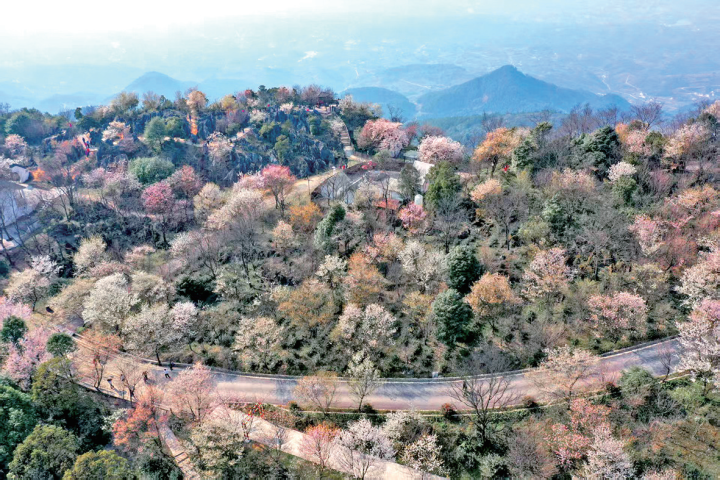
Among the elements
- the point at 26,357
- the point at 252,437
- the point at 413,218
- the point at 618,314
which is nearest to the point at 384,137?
the point at 413,218

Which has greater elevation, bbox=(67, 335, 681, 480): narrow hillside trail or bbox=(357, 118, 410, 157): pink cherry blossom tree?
bbox=(357, 118, 410, 157): pink cherry blossom tree

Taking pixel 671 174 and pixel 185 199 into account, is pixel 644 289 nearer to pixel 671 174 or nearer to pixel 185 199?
pixel 671 174

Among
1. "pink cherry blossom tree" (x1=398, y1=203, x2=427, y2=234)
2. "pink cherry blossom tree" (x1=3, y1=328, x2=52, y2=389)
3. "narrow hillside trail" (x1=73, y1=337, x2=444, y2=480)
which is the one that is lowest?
"narrow hillside trail" (x1=73, y1=337, x2=444, y2=480)

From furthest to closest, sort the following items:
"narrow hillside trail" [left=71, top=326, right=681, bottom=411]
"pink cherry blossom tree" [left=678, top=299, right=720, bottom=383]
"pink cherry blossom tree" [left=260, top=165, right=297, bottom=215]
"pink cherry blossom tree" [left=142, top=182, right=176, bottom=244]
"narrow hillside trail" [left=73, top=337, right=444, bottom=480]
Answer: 1. "pink cherry blossom tree" [left=142, top=182, right=176, bottom=244]
2. "pink cherry blossom tree" [left=260, top=165, right=297, bottom=215]
3. "narrow hillside trail" [left=71, top=326, right=681, bottom=411]
4. "pink cherry blossom tree" [left=678, top=299, right=720, bottom=383]
5. "narrow hillside trail" [left=73, top=337, right=444, bottom=480]

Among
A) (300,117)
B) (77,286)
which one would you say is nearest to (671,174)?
(300,117)

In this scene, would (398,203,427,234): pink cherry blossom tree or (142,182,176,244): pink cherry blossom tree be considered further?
(142,182,176,244): pink cherry blossom tree

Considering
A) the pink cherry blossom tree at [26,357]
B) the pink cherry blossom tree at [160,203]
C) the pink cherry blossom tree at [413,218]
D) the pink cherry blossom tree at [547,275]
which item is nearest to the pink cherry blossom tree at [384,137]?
the pink cherry blossom tree at [413,218]

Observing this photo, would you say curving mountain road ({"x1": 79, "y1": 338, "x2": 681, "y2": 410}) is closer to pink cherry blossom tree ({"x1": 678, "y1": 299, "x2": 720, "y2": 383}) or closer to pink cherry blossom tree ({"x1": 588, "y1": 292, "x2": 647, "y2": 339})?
pink cherry blossom tree ({"x1": 678, "y1": 299, "x2": 720, "y2": 383})

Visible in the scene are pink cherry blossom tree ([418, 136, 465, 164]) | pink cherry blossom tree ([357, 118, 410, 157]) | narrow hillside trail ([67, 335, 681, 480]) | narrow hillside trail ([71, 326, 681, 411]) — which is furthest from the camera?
pink cherry blossom tree ([357, 118, 410, 157])

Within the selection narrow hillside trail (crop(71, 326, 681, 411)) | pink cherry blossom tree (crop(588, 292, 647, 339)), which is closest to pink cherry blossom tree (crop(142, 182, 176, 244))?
narrow hillside trail (crop(71, 326, 681, 411))
